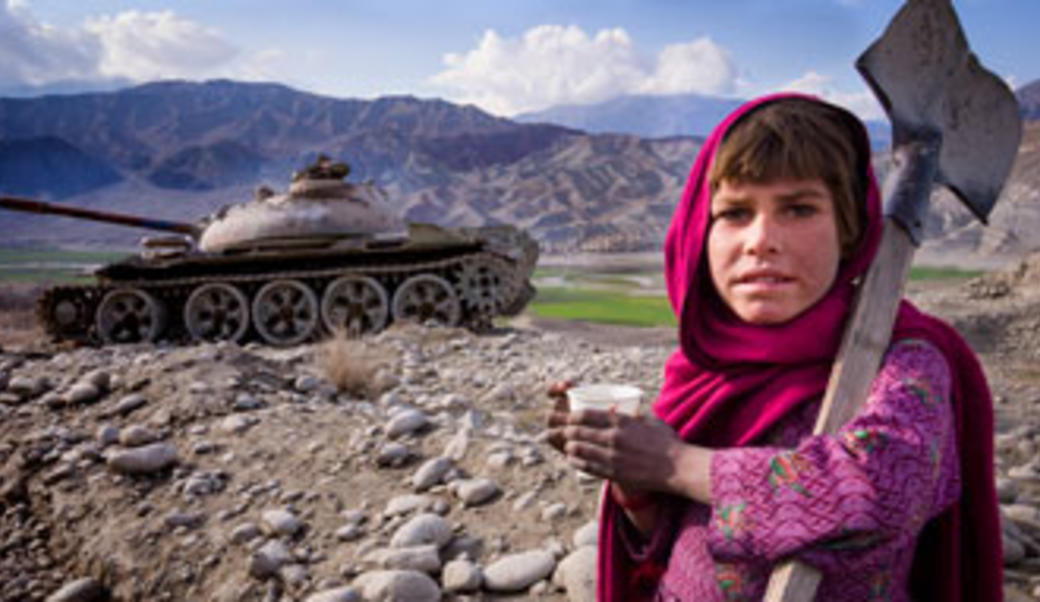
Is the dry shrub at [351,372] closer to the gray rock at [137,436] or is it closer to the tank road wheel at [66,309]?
the gray rock at [137,436]

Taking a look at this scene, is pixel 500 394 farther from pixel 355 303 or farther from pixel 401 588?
pixel 355 303

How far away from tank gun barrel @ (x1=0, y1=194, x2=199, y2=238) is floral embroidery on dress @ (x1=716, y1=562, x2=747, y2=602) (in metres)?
12.3

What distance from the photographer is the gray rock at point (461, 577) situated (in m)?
2.43

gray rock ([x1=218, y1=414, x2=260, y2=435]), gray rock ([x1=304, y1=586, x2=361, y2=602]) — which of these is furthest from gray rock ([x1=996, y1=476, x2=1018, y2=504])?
gray rock ([x1=218, y1=414, x2=260, y2=435])

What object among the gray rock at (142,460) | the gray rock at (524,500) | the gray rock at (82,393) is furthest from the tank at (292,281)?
the gray rock at (524,500)

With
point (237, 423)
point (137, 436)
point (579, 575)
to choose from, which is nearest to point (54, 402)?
point (137, 436)

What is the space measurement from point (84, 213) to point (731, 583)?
42.2ft

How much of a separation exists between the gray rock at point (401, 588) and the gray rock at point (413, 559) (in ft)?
0.33

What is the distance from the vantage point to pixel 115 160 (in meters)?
86.2

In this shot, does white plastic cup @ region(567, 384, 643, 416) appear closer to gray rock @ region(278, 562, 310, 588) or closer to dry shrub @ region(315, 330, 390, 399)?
gray rock @ region(278, 562, 310, 588)

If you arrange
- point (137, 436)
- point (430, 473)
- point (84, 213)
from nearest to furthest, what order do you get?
point (430, 473) → point (137, 436) → point (84, 213)

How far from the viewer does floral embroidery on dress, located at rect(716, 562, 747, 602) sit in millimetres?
1298

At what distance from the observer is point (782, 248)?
1253mm

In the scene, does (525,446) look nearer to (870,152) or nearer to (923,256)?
(870,152)
